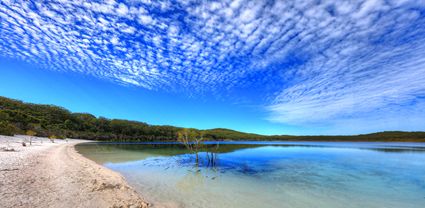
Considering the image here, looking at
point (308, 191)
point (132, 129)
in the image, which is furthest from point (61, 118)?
point (308, 191)

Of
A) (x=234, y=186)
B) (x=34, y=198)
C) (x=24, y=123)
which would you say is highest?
(x=24, y=123)

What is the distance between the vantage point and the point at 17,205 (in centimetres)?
701

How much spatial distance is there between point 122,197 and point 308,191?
1040cm

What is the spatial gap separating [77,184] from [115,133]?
135473 mm

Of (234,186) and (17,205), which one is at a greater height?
(17,205)

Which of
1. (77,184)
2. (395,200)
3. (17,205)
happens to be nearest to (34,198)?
(17,205)

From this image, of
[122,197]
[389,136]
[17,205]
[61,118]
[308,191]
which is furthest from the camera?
[389,136]

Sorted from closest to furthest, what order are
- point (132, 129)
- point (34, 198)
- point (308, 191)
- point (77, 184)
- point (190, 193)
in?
point (34, 198), point (77, 184), point (190, 193), point (308, 191), point (132, 129)

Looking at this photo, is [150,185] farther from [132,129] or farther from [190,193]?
[132,129]

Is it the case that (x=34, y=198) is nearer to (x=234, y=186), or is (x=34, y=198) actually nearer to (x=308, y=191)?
(x=234, y=186)

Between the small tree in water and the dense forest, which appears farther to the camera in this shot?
the dense forest

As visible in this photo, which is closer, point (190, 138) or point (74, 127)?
point (190, 138)

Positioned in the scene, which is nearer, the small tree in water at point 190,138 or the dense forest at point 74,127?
the small tree in water at point 190,138

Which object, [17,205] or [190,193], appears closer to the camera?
[17,205]
